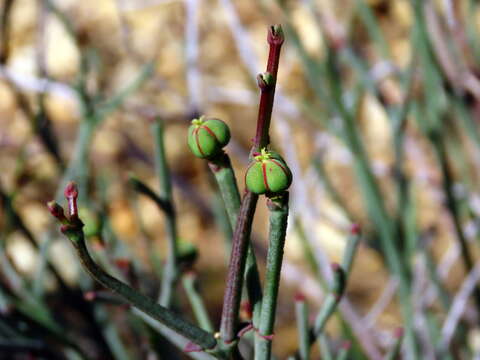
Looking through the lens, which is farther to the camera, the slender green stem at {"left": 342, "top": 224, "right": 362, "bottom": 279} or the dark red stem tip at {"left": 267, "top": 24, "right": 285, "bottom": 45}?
the slender green stem at {"left": 342, "top": 224, "right": 362, "bottom": 279}

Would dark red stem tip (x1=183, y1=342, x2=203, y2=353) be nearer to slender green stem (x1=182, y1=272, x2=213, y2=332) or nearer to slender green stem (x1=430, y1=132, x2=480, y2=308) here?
slender green stem (x1=182, y1=272, x2=213, y2=332)

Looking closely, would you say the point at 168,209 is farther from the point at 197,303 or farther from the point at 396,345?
the point at 396,345

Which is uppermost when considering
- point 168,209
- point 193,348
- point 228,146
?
point 228,146

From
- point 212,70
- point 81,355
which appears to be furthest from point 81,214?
point 212,70

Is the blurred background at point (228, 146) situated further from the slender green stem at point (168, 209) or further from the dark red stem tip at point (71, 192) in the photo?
the dark red stem tip at point (71, 192)

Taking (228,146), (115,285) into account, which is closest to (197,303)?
(115,285)

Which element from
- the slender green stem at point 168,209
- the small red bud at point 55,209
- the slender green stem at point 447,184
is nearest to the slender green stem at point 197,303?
the slender green stem at point 168,209

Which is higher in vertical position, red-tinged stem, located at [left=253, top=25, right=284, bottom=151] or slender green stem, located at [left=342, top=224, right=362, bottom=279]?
red-tinged stem, located at [left=253, top=25, right=284, bottom=151]

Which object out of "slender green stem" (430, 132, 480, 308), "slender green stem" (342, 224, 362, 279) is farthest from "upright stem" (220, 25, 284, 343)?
"slender green stem" (430, 132, 480, 308)
